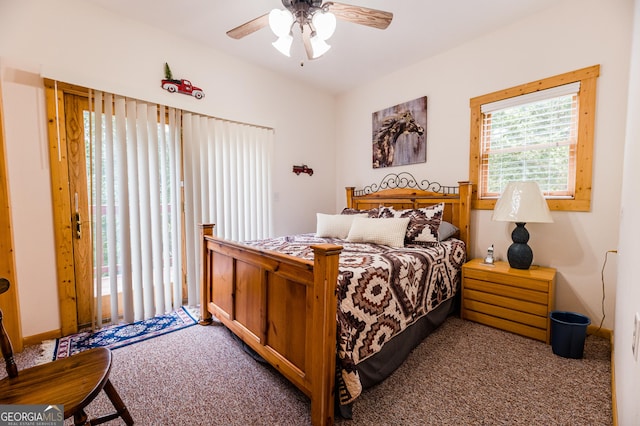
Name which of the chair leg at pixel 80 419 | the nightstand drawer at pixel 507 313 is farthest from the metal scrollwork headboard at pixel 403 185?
the chair leg at pixel 80 419

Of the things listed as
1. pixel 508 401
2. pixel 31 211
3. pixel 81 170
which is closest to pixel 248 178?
pixel 81 170

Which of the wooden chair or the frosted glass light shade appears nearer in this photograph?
the wooden chair

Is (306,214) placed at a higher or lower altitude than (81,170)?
lower

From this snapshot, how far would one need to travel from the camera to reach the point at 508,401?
1512 mm

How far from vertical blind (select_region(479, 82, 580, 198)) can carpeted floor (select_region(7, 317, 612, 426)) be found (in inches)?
57.1

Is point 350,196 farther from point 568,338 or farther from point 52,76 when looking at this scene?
point 52,76

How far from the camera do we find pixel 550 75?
240cm

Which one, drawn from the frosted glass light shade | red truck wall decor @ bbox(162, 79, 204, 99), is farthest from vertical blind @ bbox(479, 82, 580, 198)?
red truck wall decor @ bbox(162, 79, 204, 99)

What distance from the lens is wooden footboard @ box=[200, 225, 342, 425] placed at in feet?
4.23

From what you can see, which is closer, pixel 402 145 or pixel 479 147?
pixel 479 147

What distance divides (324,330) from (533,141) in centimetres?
270

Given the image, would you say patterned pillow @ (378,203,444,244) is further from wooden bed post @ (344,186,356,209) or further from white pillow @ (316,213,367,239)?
wooden bed post @ (344,186,356,209)

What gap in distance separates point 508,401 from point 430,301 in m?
0.78

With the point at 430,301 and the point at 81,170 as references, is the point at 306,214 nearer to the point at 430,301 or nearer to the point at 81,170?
the point at 430,301
